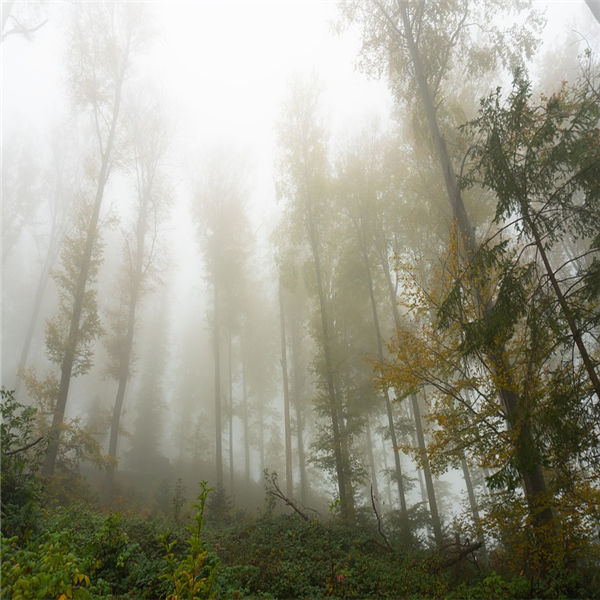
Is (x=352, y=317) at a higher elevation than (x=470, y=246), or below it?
higher

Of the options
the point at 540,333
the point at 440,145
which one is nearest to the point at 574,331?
the point at 540,333

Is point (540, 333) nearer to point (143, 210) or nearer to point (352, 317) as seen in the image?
point (352, 317)

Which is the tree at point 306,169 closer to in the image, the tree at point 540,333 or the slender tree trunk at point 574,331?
the tree at point 540,333

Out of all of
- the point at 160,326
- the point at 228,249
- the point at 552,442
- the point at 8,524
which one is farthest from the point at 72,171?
the point at 552,442

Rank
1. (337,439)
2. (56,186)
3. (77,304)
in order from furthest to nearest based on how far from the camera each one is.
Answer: (56,186)
(77,304)
(337,439)

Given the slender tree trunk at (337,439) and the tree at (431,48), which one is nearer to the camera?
the tree at (431,48)

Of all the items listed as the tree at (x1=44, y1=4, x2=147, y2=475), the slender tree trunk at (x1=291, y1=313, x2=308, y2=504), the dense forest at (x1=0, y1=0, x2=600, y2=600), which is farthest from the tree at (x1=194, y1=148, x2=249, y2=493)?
the tree at (x1=44, y1=4, x2=147, y2=475)

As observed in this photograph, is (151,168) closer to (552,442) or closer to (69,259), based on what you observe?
(69,259)

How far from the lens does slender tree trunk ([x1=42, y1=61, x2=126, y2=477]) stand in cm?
873

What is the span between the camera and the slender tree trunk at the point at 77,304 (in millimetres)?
8727

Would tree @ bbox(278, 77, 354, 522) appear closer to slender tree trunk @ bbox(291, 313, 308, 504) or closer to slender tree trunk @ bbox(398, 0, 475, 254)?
slender tree trunk @ bbox(291, 313, 308, 504)

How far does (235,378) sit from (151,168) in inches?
644

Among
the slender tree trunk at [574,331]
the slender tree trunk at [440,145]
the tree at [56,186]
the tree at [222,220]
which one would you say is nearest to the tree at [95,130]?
the tree at [222,220]

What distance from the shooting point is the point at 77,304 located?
998cm
